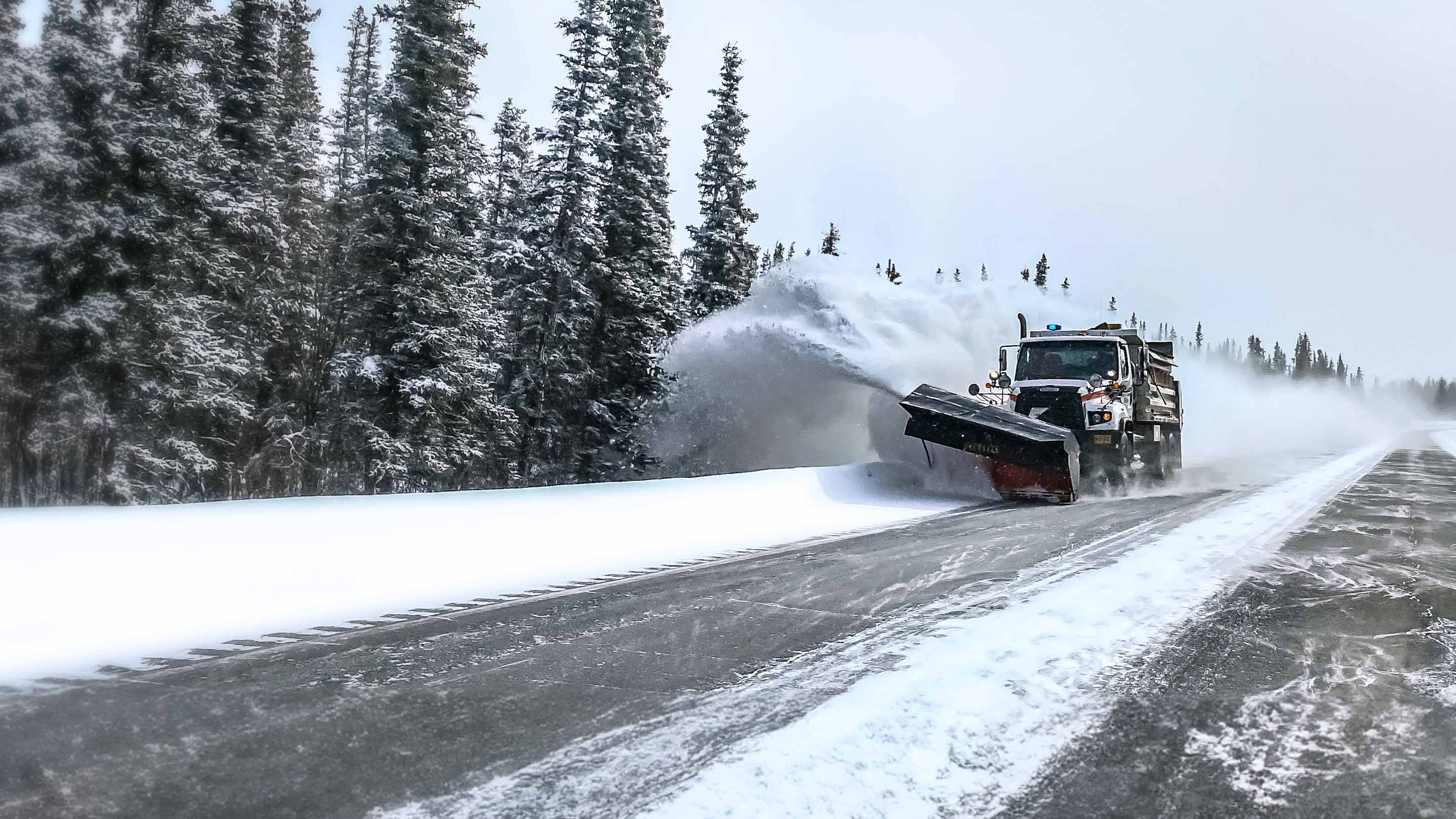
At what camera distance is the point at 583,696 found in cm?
368

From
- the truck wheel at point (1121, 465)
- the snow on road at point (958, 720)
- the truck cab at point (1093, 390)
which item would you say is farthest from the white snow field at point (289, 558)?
the truck wheel at point (1121, 465)

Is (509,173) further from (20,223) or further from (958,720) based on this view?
(958,720)

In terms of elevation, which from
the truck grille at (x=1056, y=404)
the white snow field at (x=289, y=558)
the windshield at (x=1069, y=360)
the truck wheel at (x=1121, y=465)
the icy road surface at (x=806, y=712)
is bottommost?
the icy road surface at (x=806, y=712)

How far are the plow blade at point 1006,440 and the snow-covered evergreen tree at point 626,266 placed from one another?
1547cm

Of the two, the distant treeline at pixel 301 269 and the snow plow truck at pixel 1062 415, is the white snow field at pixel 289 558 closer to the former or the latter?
the snow plow truck at pixel 1062 415

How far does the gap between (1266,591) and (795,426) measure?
13484 mm

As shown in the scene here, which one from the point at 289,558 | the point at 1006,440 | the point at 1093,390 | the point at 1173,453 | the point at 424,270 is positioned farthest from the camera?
the point at 424,270

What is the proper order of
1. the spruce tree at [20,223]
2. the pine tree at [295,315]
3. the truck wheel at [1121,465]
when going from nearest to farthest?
the truck wheel at [1121,465], the spruce tree at [20,223], the pine tree at [295,315]

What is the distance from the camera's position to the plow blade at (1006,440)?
1330 centimetres

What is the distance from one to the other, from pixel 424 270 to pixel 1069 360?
51.2 feet

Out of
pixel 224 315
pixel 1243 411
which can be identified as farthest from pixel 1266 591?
pixel 1243 411

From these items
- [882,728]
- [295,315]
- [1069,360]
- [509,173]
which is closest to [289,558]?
[882,728]

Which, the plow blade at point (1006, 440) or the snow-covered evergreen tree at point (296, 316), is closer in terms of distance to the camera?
the plow blade at point (1006, 440)

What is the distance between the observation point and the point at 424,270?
74.4 ft
